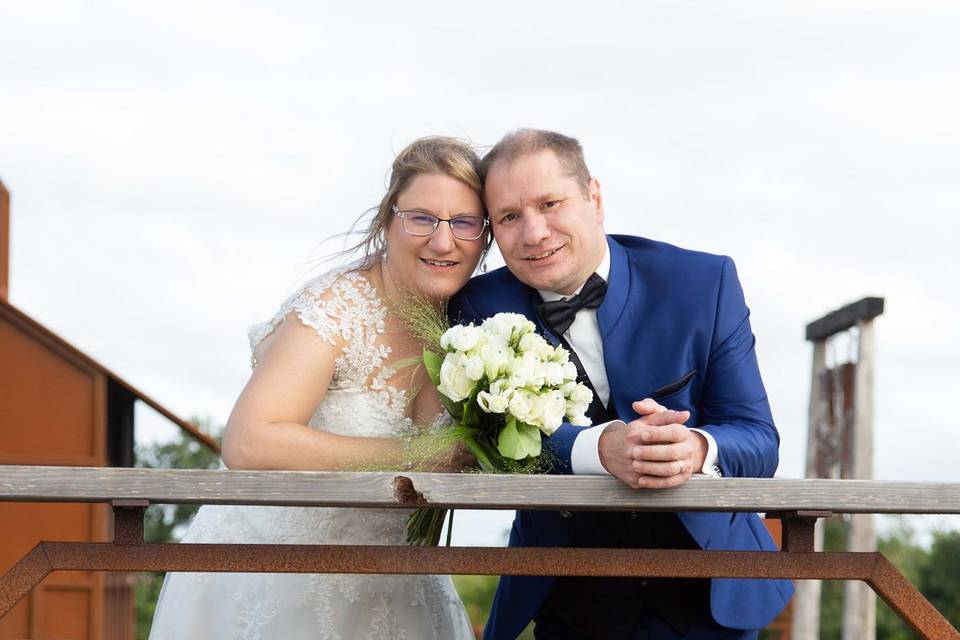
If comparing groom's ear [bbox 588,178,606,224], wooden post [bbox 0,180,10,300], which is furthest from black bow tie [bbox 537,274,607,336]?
wooden post [bbox 0,180,10,300]

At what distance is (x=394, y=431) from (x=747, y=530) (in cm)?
108

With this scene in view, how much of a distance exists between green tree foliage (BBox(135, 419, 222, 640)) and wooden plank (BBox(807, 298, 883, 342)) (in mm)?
14192

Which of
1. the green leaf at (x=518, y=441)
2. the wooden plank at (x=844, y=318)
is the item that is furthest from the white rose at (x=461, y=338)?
the wooden plank at (x=844, y=318)

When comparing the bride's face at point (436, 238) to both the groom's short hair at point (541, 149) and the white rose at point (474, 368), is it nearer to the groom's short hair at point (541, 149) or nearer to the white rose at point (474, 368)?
the groom's short hair at point (541, 149)

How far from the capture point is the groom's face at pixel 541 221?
3871 millimetres

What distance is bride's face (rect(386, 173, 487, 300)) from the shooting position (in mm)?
3971

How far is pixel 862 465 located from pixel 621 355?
528 centimetres

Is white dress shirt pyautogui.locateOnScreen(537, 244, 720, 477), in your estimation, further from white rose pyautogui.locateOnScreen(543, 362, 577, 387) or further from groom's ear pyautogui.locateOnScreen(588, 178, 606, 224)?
white rose pyautogui.locateOnScreen(543, 362, 577, 387)

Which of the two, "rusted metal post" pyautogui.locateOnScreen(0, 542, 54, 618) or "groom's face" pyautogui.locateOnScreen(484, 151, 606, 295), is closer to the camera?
"rusted metal post" pyautogui.locateOnScreen(0, 542, 54, 618)

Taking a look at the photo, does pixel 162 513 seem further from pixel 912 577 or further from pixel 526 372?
pixel 526 372

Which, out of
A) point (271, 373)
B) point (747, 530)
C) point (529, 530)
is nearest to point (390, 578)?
point (529, 530)

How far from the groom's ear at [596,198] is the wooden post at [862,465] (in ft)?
16.1

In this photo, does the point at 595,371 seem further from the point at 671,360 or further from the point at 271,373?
the point at 271,373

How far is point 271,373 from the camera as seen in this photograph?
3744 millimetres
